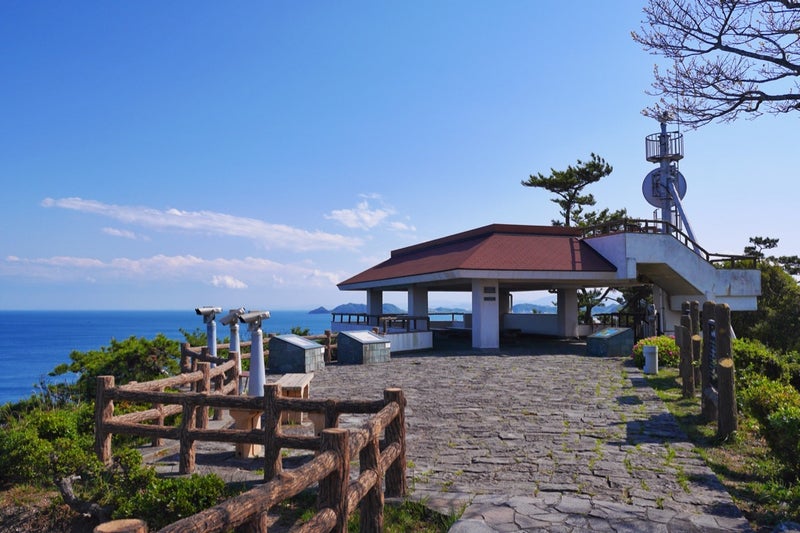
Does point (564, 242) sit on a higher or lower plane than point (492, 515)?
higher

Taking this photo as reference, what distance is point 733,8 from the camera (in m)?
9.38

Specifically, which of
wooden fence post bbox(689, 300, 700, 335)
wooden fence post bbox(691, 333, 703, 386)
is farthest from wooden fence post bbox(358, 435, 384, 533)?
wooden fence post bbox(689, 300, 700, 335)

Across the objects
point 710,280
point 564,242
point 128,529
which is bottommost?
point 128,529

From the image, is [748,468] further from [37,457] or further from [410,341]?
[410,341]

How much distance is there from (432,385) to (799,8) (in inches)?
389

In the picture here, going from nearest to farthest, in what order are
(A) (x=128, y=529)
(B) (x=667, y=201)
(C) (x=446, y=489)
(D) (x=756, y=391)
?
1. (A) (x=128, y=529)
2. (C) (x=446, y=489)
3. (D) (x=756, y=391)
4. (B) (x=667, y=201)

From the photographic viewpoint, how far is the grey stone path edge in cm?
519

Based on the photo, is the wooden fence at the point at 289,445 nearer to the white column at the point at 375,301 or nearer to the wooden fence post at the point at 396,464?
the wooden fence post at the point at 396,464

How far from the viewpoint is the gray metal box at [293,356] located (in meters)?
16.9

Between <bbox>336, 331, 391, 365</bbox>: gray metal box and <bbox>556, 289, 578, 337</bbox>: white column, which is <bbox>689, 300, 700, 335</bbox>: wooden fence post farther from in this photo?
<bbox>556, 289, 578, 337</bbox>: white column

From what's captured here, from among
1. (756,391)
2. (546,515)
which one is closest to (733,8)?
(756,391)

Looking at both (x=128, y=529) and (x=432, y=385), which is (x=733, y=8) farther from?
(x=128, y=529)

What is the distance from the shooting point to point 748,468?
6691mm

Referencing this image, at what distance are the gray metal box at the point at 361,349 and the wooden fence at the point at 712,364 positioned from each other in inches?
376
